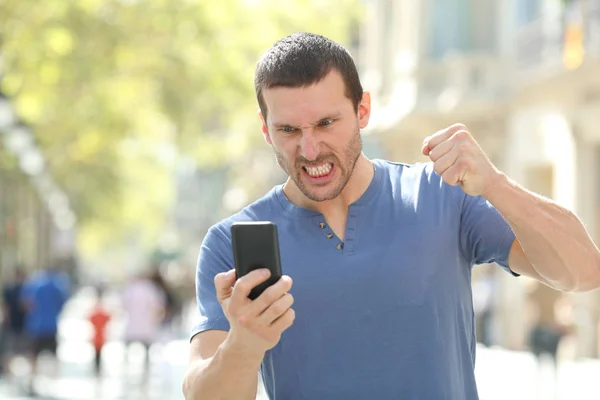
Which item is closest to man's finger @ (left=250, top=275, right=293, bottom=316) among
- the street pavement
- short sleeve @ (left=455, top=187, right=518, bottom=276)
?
short sleeve @ (left=455, top=187, right=518, bottom=276)

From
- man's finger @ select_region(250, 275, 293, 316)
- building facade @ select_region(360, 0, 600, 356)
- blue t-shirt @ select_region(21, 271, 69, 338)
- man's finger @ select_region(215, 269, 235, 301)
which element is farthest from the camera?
building facade @ select_region(360, 0, 600, 356)

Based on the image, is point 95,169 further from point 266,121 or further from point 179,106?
point 266,121

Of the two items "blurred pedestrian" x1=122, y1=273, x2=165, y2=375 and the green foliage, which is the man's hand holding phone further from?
the green foliage

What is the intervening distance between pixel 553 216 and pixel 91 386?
17.3 meters

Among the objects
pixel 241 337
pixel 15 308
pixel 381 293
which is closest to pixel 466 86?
pixel 15 308

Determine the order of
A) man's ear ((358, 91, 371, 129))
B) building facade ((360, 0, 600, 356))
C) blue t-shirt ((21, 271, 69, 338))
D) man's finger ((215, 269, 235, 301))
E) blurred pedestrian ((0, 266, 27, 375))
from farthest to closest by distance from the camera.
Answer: building facade ((360, 0, 600, 356))
blurred pedestrian ((0, 266, 27, 375))
blue t-shirt ((21, 271, 69, 338))
man's ear ((358, 91, 371, 129))
man's finger ((215, 269, 235, 301))

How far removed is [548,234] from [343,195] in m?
0.55

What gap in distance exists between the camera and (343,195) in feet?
11.8

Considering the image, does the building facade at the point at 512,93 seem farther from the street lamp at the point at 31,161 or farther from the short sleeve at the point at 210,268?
the short sleeve at the point at 210,268

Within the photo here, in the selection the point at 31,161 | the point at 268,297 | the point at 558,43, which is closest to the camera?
the point at 268,297

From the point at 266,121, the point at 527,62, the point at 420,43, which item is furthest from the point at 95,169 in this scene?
the point at 266,121

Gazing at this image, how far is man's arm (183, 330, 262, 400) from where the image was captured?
311cm

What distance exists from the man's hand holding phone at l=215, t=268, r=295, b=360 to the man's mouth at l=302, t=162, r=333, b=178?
487 mm

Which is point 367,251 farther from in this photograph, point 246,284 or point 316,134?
point 246,284
